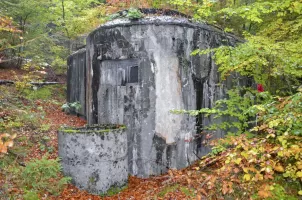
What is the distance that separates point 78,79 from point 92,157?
6.78 metres

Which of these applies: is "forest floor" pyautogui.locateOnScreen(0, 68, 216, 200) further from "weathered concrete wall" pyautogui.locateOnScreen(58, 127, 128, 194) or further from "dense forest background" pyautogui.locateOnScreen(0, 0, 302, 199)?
"weathered concrete wall" pyautogui.locateOnScreen(58, 127, 128, 194)

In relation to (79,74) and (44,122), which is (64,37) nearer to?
(79,74)

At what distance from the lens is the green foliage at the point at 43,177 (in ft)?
18.9

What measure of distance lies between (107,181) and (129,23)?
13.5 feet

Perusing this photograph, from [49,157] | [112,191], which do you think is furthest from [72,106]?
[112,191]

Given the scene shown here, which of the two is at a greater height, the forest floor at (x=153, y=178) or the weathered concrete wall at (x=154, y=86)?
the weathered concrete wall at (x=154, y=86)

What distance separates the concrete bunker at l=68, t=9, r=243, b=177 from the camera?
6.90 metres

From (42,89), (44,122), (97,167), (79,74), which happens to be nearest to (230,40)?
(97,167)

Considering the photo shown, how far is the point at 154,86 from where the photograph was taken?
22.6 feet

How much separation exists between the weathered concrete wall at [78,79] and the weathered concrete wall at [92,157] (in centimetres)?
533

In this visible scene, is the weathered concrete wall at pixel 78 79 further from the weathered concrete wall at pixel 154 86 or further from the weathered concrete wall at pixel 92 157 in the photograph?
the weathered concrete wall at pixel 92 157

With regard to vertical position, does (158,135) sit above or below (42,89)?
below

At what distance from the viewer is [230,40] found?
8.46 metres

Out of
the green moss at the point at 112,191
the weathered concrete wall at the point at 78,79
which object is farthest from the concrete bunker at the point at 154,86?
the weathered concrete wall at the point at 78,79
